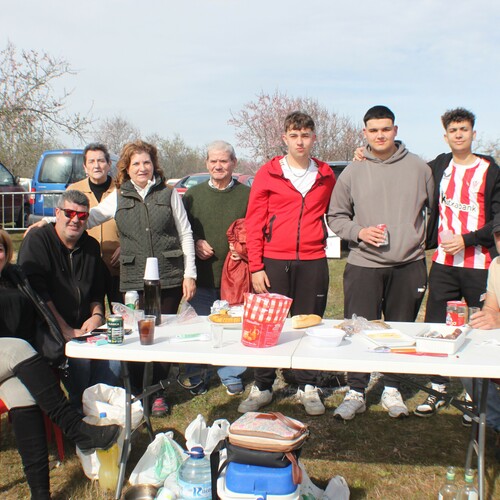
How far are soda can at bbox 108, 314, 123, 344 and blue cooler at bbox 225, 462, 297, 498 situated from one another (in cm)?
84

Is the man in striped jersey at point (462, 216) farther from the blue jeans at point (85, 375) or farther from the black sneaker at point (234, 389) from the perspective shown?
the blue jeans at point (85, 375)

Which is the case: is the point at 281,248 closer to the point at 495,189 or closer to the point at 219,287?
the point at 219,287

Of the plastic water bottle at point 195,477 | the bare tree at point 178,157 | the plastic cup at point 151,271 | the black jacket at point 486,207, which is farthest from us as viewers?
the bare tree at point 178,157

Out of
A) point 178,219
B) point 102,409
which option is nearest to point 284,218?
point 178,219

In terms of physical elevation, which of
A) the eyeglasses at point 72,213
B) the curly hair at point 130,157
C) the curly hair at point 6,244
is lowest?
the curly hair at point 6,244

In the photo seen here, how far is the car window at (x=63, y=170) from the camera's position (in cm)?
1213

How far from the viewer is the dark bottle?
9.81ft

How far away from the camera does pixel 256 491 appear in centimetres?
228

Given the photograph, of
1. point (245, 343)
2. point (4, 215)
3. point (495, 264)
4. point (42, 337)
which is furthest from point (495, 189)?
point (4, 215)

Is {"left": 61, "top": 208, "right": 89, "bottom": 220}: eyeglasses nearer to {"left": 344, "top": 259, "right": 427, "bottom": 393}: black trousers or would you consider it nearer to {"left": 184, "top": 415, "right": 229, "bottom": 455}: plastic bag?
{"left": 184, "top": 415, "right": 229, "bottom": 455}: plastic bag

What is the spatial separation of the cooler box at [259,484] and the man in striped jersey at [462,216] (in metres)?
1.75

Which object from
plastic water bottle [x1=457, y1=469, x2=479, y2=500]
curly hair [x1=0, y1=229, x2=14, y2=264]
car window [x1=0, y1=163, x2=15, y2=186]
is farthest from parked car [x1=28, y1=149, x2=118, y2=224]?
plastic water bottle [x1=457, y1=469, x2=479, y2=500]

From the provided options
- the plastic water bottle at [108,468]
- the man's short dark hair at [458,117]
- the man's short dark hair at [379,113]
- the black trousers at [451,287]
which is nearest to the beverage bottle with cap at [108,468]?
the plastic water bottle at [108,468]

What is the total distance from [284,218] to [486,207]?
1.26 m
